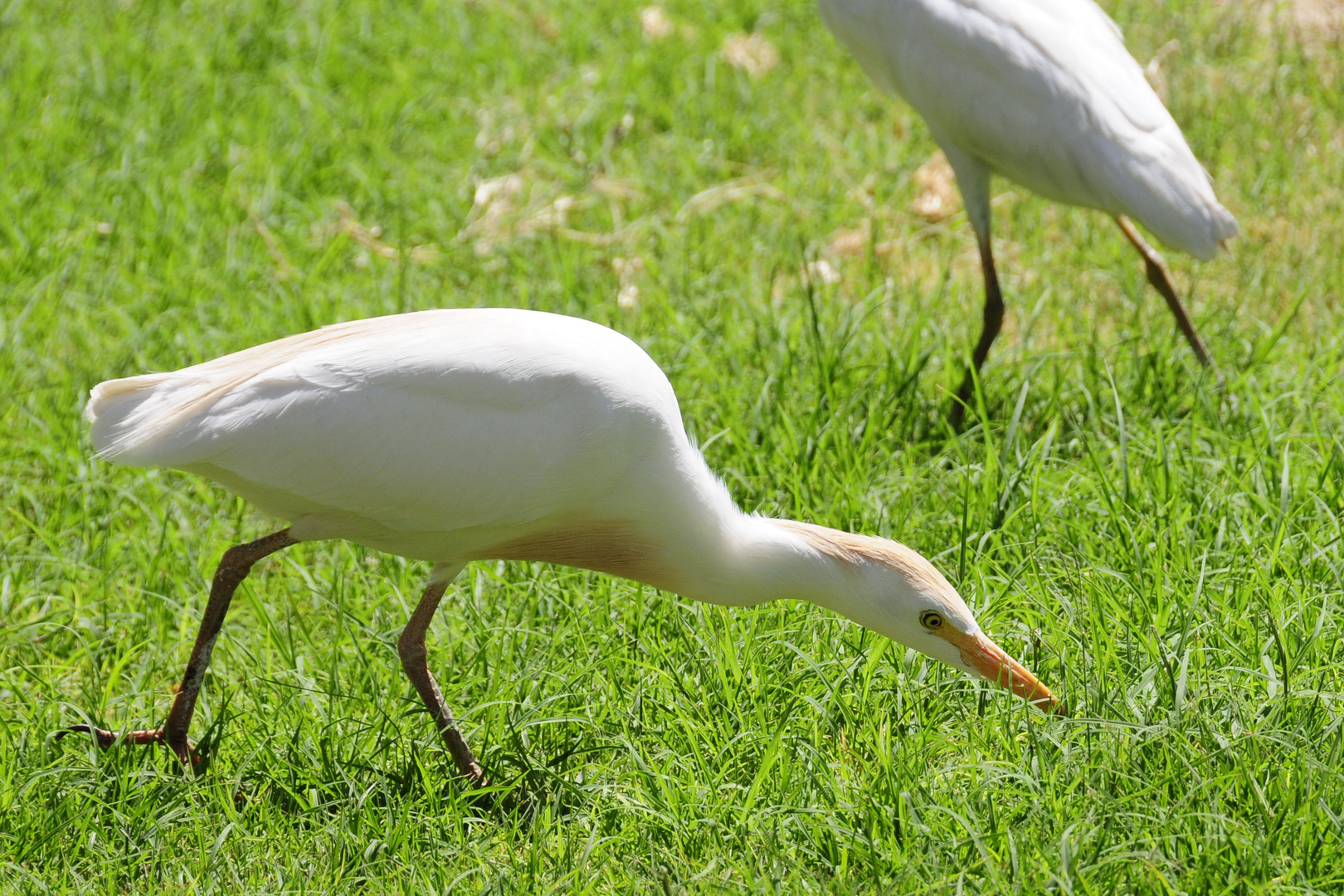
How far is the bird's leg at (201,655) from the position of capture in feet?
10.1

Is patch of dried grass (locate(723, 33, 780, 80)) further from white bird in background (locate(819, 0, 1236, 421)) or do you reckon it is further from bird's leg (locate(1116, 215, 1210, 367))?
bird's leg (locate(1116, 215, 1210, 367))

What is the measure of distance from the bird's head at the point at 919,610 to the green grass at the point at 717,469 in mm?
113

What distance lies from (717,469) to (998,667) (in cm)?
149

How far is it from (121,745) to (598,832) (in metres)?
1.13

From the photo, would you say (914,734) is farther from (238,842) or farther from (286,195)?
(286,195)

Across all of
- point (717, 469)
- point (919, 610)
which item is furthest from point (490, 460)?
point (717, 469)

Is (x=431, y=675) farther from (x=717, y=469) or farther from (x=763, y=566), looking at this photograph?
(x=717, y=469)

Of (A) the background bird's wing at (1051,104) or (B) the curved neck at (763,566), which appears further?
(A) the background bird's wing at (1051,104)

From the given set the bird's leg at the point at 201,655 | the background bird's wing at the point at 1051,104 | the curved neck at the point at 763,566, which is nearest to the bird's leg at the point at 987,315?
the background bird's wing at the point at 1051,104

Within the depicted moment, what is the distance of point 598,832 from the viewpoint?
9.41ft

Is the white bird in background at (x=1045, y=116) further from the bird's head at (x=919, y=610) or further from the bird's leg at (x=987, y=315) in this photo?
the bird's head at (x=919, y=610)

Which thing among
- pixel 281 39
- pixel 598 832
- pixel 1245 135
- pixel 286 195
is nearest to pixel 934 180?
pixel 1245 135

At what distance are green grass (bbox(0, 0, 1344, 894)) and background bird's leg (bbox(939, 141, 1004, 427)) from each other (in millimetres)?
129

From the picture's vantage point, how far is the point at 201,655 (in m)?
3.10
